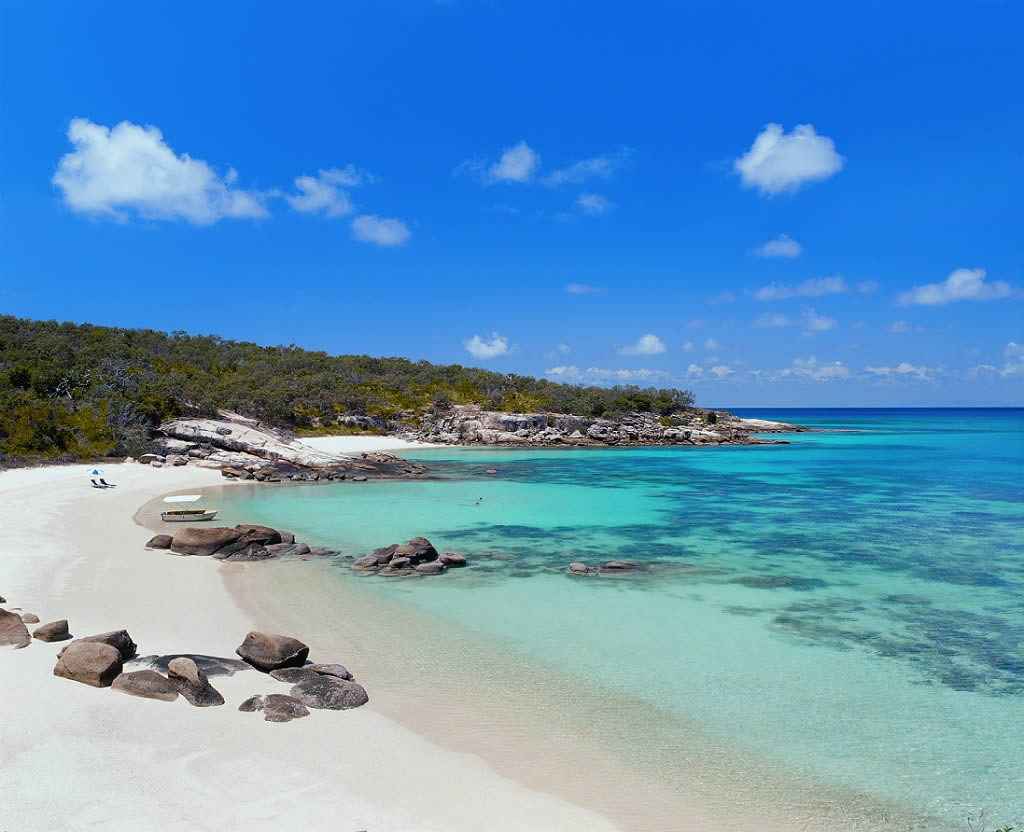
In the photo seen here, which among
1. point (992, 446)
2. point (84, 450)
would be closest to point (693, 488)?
point (84, 450)

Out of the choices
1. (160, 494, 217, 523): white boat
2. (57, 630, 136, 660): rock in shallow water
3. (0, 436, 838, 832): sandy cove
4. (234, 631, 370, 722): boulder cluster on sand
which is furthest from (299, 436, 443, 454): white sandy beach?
(234, 631, 370, 722): boulder cluster on sand

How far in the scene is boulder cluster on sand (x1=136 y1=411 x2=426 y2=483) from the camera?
3494cm

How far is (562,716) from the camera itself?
8031 mm

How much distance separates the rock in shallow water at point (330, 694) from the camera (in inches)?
306

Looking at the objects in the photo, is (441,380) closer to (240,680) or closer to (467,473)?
(467,473)

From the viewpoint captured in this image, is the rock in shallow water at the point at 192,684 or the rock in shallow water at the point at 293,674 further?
the rock in shallow water at the point at 293,674

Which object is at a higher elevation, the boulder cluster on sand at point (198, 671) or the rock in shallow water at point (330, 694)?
the boulder cluster on sand at point (198, 671)

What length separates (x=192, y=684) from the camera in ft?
24.9

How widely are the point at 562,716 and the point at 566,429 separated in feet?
201

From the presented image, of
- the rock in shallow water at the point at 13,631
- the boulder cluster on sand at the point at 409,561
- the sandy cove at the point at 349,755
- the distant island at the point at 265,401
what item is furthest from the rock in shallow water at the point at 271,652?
the distant island at the point at 265,401

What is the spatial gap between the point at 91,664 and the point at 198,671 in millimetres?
1269

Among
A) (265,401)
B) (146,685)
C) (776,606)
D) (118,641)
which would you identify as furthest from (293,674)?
(265,401)

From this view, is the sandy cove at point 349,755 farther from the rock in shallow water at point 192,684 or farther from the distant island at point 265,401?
the distant island at point 265,401

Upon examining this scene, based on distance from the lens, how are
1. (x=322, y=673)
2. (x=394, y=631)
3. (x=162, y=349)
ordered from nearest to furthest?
(x=322, y=673) < (x=394, y=631) < (x=162, y=349)
